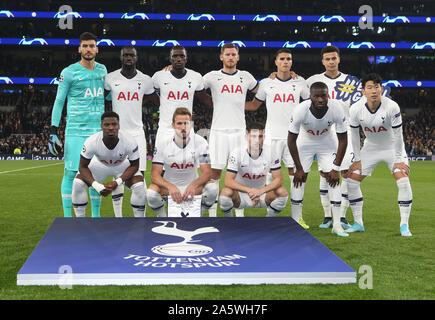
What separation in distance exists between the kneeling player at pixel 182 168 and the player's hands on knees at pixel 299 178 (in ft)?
3.56

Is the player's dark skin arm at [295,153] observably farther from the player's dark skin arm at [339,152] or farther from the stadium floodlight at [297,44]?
the stadium floodlight at [297,44]

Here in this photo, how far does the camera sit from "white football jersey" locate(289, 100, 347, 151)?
5.93m

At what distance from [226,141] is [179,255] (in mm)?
2602

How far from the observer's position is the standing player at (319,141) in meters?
5.91

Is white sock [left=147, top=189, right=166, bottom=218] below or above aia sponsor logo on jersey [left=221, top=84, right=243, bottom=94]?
below

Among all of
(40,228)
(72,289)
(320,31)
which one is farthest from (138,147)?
(320,31)

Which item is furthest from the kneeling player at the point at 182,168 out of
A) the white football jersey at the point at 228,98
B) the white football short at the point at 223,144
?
the white football jersey at the point at 228,98

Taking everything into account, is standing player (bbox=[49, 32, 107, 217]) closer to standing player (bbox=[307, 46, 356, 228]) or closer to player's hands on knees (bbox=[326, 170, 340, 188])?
standing player (bbox=[307, 46, 356, 228])

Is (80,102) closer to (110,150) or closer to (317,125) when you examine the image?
(110,150)

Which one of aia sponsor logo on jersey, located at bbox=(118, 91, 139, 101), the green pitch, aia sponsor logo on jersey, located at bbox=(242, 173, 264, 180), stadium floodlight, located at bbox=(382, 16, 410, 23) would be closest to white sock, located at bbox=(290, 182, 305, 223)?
the green pitch

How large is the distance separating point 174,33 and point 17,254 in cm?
3062

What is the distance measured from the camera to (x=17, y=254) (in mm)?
4852

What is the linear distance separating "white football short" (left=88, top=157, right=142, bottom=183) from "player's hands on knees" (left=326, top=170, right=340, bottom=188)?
2.53 m

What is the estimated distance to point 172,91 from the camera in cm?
637
